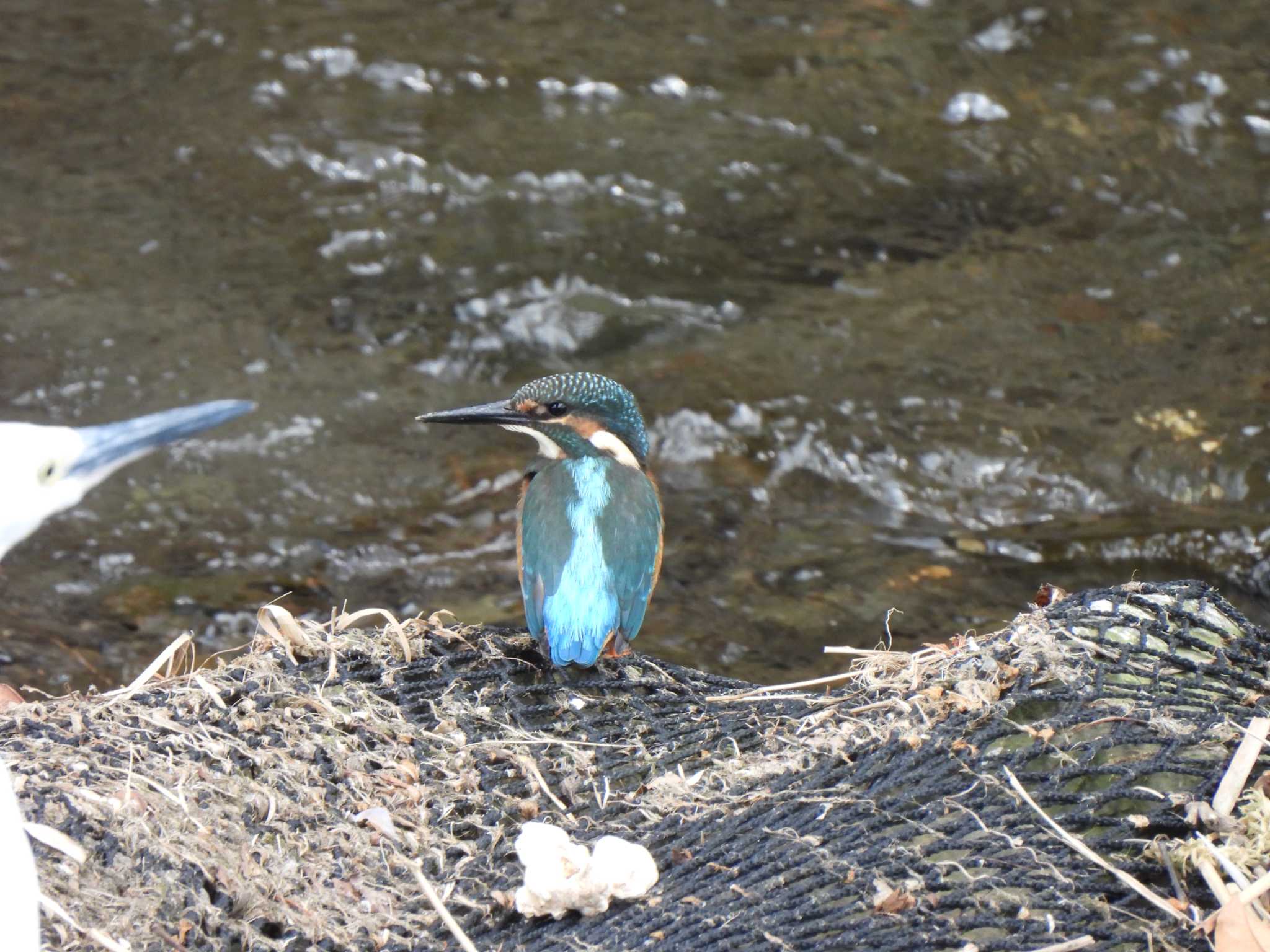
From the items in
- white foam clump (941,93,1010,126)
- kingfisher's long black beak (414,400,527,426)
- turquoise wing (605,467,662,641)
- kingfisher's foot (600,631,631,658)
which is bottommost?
white foam clump (941,93,1010,126)

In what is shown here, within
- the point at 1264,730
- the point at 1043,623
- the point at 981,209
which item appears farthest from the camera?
the point at 981,209

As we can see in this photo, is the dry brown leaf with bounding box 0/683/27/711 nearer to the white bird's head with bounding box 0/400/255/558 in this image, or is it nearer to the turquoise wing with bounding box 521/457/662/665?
the white bird's head with bounding box 0/400/255/558

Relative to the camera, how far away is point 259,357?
20.0 feet

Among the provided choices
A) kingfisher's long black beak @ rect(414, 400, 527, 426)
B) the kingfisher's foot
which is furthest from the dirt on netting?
kingfisher's long black beak @ rect(414, 400, 527, 426)

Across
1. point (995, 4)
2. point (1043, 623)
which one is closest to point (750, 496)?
point (1043, 623)

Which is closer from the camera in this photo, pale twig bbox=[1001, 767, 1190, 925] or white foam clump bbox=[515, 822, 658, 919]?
pale twig bbox=[1001, 767, 1190, 925]

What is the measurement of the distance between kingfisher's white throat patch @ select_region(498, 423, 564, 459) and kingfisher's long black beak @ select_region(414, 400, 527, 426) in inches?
1.1

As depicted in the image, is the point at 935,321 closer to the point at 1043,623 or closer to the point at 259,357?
the point at 259,357

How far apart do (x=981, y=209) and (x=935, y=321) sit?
958 mm

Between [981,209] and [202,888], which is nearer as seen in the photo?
[202,888]

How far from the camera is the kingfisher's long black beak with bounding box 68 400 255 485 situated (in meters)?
2.12

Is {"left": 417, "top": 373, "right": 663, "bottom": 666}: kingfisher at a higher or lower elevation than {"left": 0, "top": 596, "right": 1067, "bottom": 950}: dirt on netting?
lower

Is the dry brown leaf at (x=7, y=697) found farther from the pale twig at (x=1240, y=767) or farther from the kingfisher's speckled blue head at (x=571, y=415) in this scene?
the pale twig at (x=1240, y=767)

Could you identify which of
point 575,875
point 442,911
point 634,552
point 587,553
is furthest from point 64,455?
point 634,552
